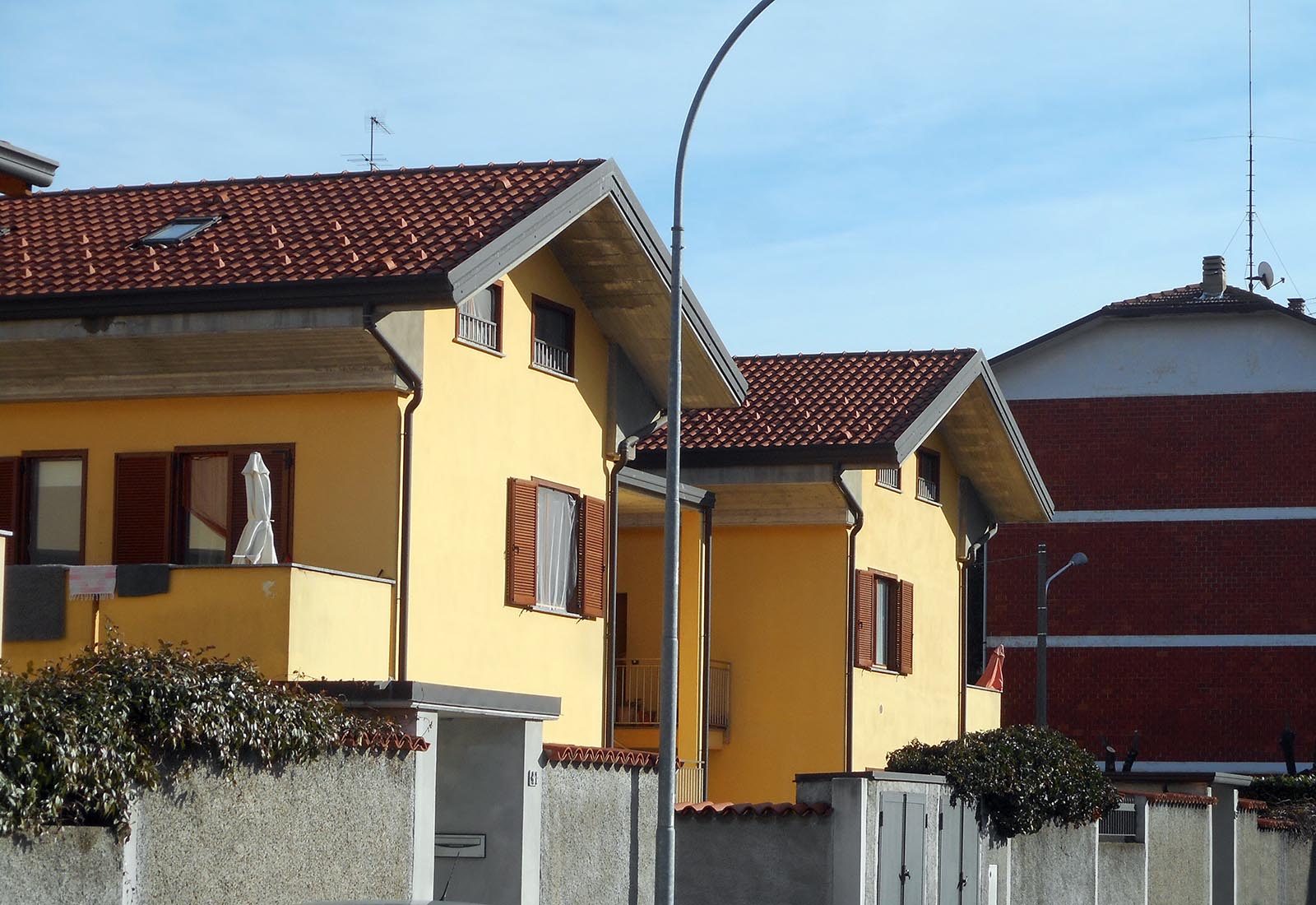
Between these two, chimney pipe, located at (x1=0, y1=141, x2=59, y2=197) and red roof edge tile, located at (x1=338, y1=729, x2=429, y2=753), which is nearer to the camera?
red roof edge tile, located at (x1=338, y1=729, x2=429, y2=753)

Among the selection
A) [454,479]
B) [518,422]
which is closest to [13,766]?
[454,479]

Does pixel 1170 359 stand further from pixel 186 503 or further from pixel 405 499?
pixel 186 503

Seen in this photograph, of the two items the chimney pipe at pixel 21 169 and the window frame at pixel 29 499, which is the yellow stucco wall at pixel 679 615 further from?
the chimney pipe at pixel 21 169

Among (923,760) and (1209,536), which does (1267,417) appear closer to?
(1209,536)

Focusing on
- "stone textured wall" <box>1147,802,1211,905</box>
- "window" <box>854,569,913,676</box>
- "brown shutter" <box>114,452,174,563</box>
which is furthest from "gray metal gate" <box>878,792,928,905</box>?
"stone textured wall" <box>1147,802,1211,905</box>

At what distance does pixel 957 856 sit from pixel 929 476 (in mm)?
9443

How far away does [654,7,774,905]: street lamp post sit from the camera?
16.5m

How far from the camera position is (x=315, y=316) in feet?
60.6

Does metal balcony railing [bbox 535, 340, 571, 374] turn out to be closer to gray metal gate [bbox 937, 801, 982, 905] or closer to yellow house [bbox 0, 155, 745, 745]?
yellow house [bbox 0, 155, 745, 745]

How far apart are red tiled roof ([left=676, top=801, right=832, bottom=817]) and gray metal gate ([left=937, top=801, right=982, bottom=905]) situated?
2421mm

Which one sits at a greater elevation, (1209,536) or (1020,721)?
(1209,536)

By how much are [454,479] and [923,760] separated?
7.25 m

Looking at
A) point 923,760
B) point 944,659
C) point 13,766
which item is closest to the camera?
point 13,766

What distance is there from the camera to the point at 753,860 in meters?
20.5
